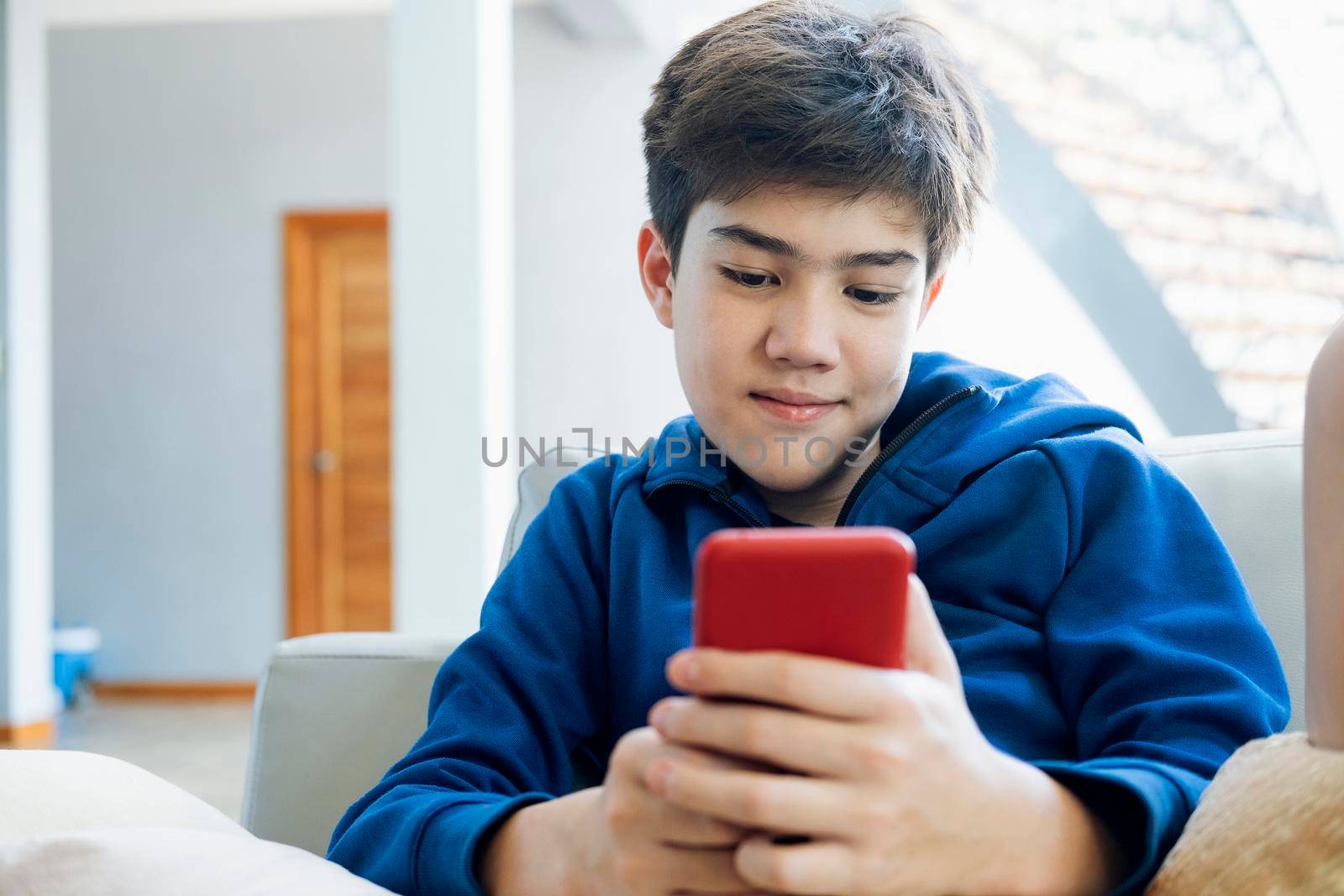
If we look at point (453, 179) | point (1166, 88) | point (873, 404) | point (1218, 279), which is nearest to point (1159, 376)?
point (1218, 279)

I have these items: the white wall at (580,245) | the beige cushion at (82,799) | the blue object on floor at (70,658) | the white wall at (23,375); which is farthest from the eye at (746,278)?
the blue object on floor at (70,658)

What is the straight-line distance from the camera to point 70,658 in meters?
5.80

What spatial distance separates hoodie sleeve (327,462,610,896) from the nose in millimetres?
249

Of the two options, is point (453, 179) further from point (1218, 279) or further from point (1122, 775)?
point (1218, 279)

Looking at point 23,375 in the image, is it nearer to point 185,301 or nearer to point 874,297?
point 185,301

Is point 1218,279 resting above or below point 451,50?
below

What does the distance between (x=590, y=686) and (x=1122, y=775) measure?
46 centimetres

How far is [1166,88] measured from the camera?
13.7 feet

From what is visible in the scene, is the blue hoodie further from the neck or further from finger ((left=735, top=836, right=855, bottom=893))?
finger ((left=735, top=836, right=855, bottom=893))

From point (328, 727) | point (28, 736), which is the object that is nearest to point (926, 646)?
point (328, 727)

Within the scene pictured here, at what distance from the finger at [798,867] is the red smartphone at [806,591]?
0.27 ft

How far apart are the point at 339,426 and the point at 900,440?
5.46 meters

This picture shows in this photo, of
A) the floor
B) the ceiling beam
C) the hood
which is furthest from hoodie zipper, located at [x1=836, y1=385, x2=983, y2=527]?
the ceiling beam

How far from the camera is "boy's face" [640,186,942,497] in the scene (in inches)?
35.7
